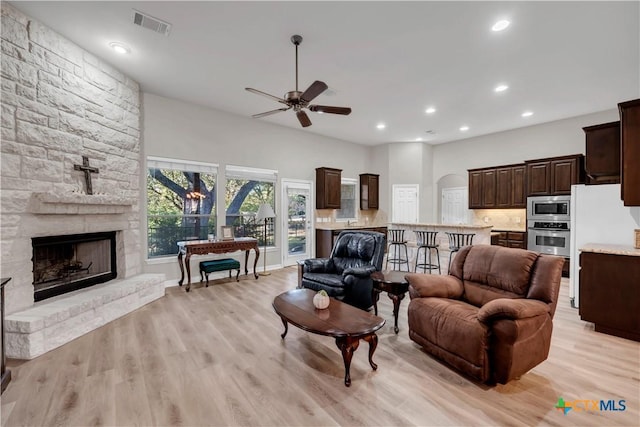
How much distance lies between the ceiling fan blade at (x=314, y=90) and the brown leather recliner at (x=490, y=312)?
2.09 metres

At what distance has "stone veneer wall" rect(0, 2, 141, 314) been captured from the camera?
2830 millimetres

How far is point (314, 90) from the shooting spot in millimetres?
2846

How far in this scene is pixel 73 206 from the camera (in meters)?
3.35

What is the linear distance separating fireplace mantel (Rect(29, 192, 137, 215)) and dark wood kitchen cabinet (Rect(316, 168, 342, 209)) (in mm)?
4108

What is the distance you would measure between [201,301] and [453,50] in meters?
4.85

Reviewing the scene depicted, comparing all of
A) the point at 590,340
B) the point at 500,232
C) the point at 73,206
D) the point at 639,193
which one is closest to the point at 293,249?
the point at 73,206

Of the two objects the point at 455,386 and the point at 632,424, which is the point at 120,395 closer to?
the point at 455,386

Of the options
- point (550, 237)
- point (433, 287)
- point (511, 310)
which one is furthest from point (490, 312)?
point (550, 237)

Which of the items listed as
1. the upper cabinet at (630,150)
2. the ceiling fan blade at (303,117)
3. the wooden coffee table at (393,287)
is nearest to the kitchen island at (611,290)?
the upper cabinet at (630,150)

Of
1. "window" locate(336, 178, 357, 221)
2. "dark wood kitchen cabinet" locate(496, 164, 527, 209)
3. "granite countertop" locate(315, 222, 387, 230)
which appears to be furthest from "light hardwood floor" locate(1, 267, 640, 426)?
"window" locate(336, 178, 357, 221)

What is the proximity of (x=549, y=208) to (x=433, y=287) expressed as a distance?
473 centimetres

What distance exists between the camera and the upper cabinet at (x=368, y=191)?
26.9ft

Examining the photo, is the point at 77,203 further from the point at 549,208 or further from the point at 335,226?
the point at 549,208

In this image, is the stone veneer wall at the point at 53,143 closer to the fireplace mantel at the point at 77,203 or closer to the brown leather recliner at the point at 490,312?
the fireplace mantel at the point at 77,203
